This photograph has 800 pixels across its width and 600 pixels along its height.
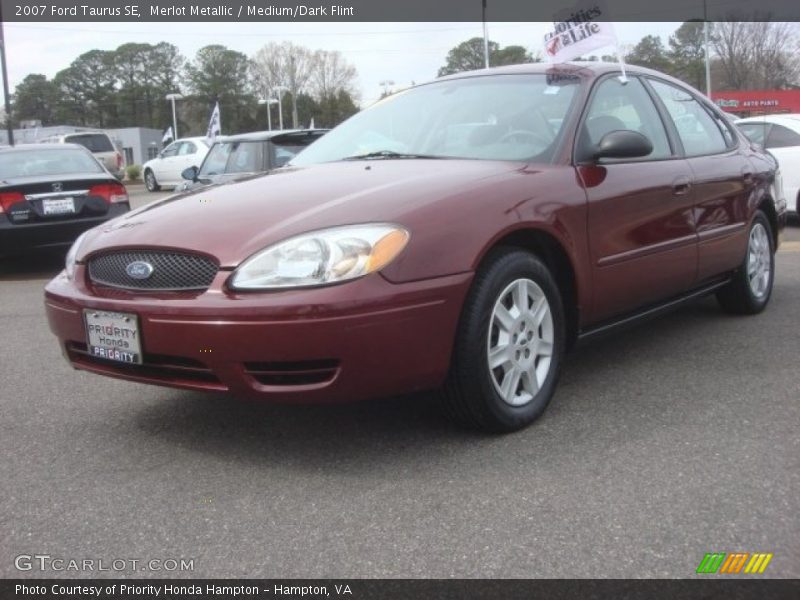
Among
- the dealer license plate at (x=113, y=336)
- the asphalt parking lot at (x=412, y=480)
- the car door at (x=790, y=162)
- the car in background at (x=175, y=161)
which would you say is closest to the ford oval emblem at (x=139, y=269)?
the dealer license plate at (x=113, y=336)

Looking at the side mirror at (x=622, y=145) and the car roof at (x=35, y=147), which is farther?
the car roof at (x=35, y=147)

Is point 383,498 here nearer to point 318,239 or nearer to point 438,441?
point 438,441

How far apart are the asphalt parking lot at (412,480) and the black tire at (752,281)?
979 mm

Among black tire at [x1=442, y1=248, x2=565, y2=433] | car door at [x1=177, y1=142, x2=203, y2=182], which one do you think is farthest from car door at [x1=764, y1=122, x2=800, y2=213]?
car door at [x1=177, y1=142, x2=203, y2=182]

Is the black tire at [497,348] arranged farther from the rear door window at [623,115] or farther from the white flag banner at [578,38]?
the white flag banner at [578,38]

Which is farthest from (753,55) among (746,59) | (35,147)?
(35,147)

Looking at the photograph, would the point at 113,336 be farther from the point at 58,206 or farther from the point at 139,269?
the point at 58,206

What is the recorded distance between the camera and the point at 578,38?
4.95 meters

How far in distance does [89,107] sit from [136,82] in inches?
202

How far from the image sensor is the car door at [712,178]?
4324 mm

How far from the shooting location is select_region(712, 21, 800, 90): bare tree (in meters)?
44.4

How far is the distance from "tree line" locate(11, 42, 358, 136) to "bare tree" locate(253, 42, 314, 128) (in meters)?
0.09

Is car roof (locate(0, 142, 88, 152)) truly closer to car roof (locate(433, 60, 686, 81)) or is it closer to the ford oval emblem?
car roof (locate(433, 60, 686, 81))
